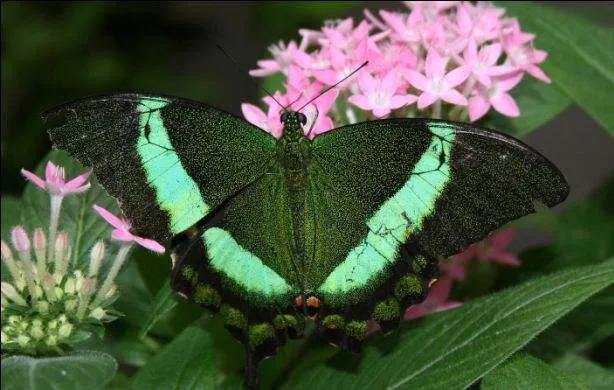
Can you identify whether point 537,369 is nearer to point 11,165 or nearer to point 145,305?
point 145,305

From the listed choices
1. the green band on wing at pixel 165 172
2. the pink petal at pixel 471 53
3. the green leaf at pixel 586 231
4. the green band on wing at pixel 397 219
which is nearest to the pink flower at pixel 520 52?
the pink petal at pixel 471 53

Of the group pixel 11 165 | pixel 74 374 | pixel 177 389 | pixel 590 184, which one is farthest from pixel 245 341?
pixel 590 184

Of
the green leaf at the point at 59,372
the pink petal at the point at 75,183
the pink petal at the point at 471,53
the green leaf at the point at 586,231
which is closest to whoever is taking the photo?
the green leaf at the point at 59,372

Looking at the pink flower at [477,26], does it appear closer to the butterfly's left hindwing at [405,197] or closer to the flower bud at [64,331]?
the butterfly's left hindwing at [405,197]

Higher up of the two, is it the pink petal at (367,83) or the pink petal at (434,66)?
the pink petal at (434,66)

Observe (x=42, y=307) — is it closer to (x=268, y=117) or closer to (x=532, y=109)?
(x=268, y=117)

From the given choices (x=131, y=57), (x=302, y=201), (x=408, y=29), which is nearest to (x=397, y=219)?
(x=302, y=201)

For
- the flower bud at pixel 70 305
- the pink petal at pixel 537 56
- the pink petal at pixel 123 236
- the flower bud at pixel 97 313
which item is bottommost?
the flower bud at pixel 97 313

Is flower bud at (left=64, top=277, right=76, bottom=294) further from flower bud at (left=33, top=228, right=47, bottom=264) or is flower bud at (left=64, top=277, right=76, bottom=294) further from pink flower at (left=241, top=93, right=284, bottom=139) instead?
pink flower at (left=241, top=93, right=284, bottom=139)
